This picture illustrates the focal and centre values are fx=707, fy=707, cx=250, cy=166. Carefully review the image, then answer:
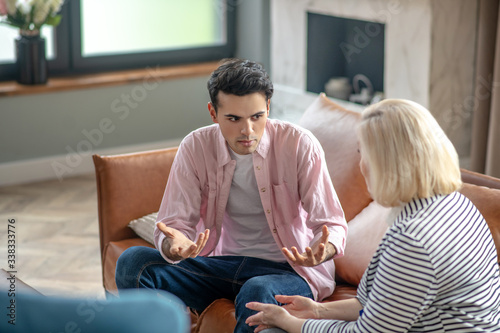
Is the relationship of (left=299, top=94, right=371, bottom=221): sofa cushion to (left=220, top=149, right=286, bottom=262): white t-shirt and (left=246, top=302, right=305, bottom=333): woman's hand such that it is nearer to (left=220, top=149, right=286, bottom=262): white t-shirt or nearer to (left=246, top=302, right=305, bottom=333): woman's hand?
(left=220, top=149, right=286, bottom=262): white t-shirt

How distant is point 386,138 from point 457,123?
7.93ft

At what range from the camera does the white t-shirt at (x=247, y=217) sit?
1.96 meters

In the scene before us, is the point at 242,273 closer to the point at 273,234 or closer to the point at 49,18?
the point at 273,234

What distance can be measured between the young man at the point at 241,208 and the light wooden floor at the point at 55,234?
2.25 feet

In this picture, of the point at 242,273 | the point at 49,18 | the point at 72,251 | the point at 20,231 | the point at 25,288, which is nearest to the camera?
the point at 25,288

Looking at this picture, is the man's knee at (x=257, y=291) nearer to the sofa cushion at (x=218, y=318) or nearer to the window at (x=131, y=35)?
the sofa cushion at (x=218, y=318)

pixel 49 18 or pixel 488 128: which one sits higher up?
pixel 49 18

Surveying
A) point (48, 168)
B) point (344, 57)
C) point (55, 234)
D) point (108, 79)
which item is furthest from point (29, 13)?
point (344, 57)

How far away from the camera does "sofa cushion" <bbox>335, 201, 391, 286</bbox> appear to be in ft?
6.52

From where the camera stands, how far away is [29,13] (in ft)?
12.8

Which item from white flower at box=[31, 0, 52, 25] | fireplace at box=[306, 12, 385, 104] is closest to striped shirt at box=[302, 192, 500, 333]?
fireplace at box=[306, 12, 385, 104]

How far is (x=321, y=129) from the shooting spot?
2277mm

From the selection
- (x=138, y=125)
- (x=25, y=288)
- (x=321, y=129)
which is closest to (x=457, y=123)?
(x=321, y=129)

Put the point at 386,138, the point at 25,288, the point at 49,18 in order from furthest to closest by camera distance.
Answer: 1. the point at 49,18
2. the point at 25,288
3. the point at 386,138
